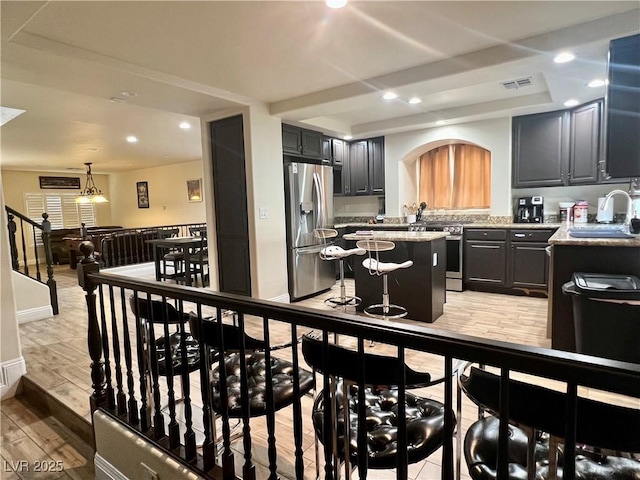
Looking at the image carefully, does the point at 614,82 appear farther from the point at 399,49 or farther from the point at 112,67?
the point at 112,67

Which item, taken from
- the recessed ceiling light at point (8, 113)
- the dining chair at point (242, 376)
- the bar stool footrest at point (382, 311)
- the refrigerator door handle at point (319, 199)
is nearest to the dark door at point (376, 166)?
the refrigerator door handle at point (319, 199)

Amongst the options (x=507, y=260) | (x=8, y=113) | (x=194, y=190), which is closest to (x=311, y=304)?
(x=507, y=260)

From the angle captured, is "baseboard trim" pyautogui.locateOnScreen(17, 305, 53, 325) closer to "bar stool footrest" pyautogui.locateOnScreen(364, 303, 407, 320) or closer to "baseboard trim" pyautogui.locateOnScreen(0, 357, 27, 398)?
"baseboard trim" pyautogui.locateOnScreen(0, 357, 27, 398)

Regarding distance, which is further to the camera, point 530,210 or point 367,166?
point 367,166

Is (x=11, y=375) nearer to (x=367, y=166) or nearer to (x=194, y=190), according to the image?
(x=367, y=166)

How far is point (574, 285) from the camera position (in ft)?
7.75

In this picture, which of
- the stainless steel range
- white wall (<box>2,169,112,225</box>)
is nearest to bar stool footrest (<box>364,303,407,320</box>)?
the stainless steel range

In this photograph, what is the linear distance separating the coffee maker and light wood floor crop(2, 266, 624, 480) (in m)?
1.10

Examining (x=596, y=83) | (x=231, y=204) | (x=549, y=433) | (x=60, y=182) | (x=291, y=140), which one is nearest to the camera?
(x=549, y=433)

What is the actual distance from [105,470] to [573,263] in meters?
3.38

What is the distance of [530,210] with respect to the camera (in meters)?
4.93

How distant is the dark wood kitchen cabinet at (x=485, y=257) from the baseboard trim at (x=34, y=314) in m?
5.41

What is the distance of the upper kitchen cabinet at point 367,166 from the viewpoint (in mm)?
6043

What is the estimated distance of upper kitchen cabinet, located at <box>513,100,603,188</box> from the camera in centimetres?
429
